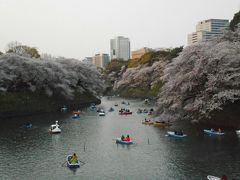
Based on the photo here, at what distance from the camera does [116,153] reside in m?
36.7

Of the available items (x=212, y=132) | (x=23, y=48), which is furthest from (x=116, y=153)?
(x=23, y=48)

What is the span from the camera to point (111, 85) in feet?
531

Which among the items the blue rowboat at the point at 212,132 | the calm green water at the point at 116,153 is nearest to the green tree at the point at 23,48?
the calm green water at the point at 116,153

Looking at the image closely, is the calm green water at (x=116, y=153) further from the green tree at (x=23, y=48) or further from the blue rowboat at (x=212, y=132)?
the green tree at (x=23, y=48)

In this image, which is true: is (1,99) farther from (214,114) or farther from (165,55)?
(165,55)

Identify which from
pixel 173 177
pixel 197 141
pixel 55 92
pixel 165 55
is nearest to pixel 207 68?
pixel 197 141

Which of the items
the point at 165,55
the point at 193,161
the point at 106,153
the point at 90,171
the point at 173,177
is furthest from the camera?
the point at 165,55

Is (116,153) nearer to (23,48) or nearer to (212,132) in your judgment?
(212,132)

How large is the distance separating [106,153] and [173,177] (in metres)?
10.5

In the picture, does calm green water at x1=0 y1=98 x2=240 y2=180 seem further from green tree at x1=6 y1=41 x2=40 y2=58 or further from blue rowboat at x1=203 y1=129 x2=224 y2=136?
green tree at x1=6 y1=41 x2=40 y2=58

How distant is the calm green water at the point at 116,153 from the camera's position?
2947 cm

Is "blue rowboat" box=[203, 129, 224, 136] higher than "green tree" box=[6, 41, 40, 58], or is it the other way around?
"green tree" box=[6, 41, 40, 58]

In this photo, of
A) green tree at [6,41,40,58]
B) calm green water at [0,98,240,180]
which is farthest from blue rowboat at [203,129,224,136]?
green tree at [6,41,40,58]

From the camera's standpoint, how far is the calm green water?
29.5m
